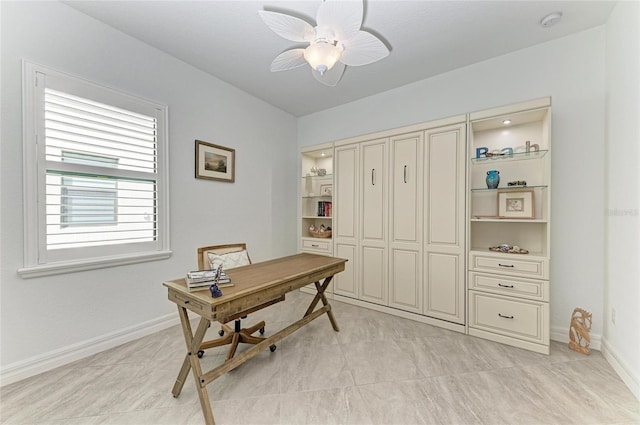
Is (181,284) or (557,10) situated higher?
(557,10)

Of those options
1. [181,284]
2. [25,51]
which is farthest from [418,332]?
[25,51]

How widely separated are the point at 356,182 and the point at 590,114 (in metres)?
2.30

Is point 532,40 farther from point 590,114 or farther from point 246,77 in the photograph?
point 246,77

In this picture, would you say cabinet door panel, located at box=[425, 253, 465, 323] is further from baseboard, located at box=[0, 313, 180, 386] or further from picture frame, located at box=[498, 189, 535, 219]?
baseboard, located at box=[0, 313, 180, 386]

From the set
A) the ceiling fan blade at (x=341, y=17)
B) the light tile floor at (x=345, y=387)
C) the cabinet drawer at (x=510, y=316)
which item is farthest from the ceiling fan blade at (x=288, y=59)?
the cabinet drawer at (x=510, y=316)

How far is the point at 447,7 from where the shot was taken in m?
1.99

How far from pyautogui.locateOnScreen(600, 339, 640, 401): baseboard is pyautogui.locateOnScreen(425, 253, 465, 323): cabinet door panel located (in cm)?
104

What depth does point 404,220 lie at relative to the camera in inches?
117

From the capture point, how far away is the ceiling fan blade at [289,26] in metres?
1.51

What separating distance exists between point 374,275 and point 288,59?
8.31ft

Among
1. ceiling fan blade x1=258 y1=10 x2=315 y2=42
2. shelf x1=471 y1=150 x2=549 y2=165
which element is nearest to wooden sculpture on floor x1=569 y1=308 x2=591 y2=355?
shelf x1=471 y1=150 x2=549 y2=165

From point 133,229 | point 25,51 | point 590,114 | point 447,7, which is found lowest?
point 133,229

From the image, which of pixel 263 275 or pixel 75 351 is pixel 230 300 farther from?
pixel 75 351

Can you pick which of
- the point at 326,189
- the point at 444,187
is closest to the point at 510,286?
the point at 444,187
